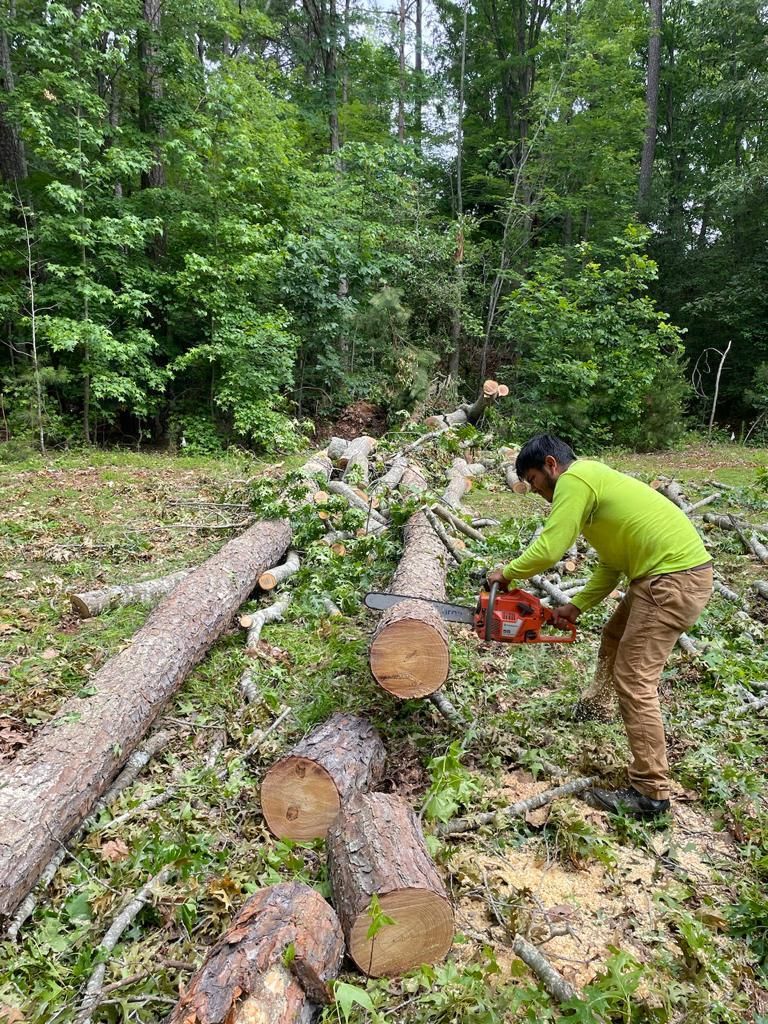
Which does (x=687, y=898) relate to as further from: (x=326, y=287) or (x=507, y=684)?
(x=326, y=287)

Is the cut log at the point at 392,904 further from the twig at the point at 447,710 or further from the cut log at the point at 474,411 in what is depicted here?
the cut log at the point at 474,411

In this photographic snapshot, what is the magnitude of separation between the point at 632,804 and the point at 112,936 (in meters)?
2.36

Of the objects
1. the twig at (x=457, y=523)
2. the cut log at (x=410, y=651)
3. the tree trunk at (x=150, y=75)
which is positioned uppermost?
the tree trunk at (x=150, y=75)

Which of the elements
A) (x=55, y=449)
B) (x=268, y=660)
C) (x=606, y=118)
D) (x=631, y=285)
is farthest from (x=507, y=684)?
(x=606, y=118)

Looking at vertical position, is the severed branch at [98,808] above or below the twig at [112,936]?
below

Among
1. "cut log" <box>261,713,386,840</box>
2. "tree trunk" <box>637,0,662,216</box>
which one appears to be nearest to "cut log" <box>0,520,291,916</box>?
"cut log" <box>261,713,386,840</box>

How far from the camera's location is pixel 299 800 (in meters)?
2.78

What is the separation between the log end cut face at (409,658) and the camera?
3.14 meters

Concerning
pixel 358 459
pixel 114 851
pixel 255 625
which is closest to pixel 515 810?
pixel 114 851

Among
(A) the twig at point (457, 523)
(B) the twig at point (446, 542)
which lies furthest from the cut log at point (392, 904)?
(A) the twig at point (457, 523)

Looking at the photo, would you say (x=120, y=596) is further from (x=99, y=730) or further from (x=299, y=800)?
(x=299, y=800)

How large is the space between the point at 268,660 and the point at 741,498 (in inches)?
251

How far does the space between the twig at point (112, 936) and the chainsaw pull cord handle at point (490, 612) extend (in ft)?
5.77

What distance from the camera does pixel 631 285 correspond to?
41.4 feet
